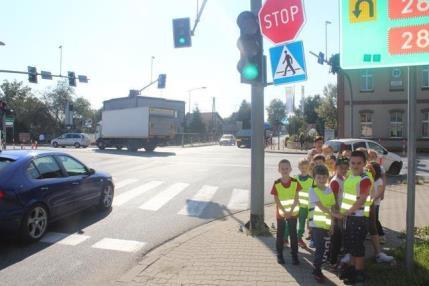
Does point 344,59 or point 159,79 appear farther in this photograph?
point 159,79

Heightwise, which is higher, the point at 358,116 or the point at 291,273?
the point at 358,116

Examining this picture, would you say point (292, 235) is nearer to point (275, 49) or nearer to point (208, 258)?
point (208, 258)

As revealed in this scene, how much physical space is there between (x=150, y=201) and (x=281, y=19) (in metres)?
5.80

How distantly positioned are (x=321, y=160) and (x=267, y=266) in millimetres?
1689

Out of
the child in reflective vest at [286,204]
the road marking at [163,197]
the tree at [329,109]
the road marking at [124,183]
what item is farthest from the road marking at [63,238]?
the tree at [329,109]

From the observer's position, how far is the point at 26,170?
7.30 metres

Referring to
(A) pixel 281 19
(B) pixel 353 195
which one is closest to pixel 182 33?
(A) pixel 281 19

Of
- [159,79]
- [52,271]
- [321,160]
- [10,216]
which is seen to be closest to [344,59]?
[321,160]

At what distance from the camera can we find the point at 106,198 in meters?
9.77

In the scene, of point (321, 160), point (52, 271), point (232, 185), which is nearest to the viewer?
point (52, 271)

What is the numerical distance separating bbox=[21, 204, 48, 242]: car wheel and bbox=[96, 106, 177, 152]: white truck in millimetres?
28001

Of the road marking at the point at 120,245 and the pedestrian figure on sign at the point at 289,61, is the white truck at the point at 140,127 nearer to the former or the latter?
the road marking at the point at 120,245

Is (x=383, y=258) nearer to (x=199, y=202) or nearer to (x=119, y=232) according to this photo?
(x=119, y=232)

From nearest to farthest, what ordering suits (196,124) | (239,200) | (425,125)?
(239,200), (425,125), (196,124)
